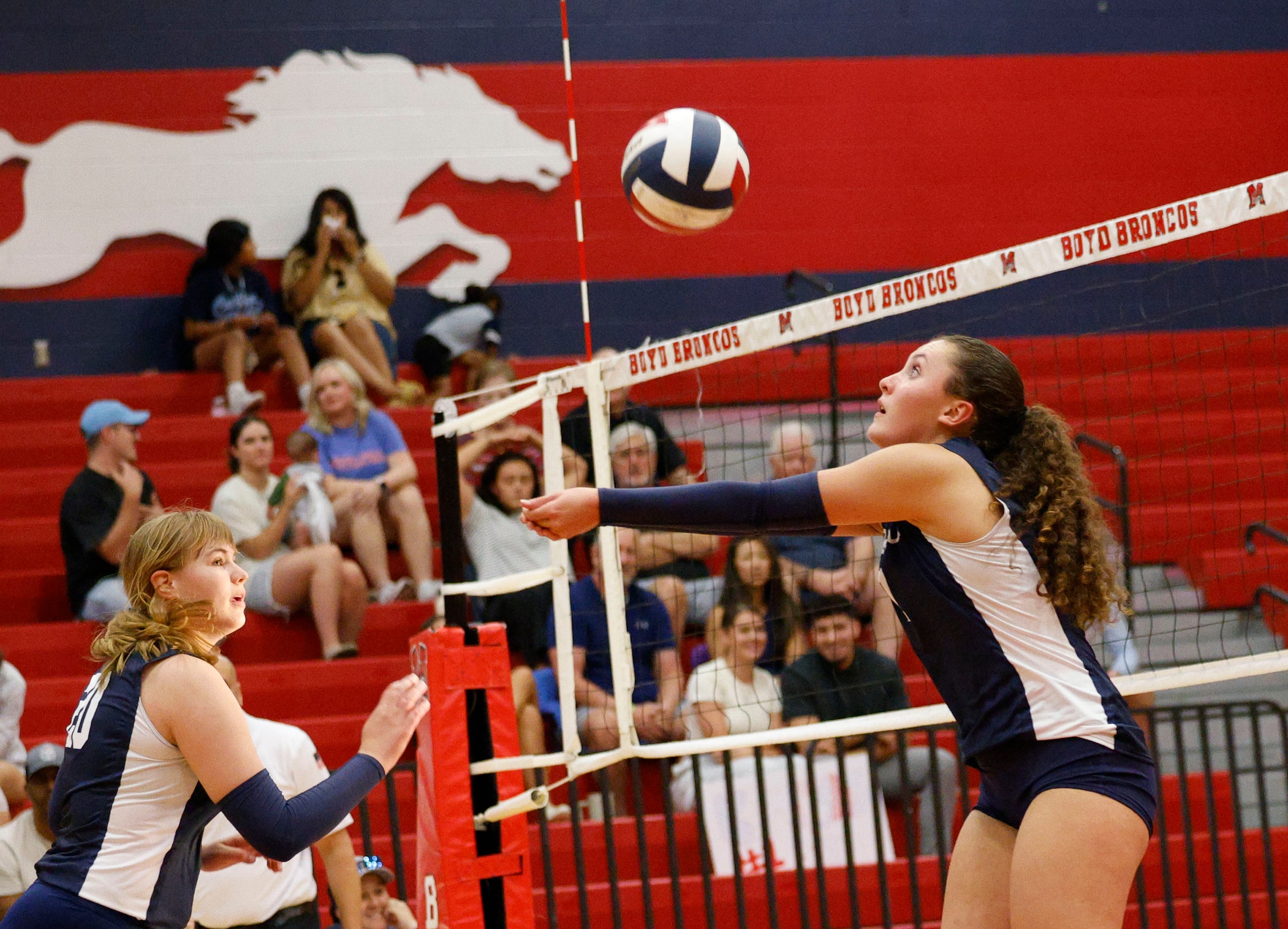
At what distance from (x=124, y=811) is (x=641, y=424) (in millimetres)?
4946

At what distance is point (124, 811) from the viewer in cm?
286

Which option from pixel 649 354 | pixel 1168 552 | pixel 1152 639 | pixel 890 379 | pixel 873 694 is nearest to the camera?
pixel 890 379

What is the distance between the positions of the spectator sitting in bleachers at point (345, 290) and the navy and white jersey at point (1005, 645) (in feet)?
22.3

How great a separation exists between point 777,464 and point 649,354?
109 inches

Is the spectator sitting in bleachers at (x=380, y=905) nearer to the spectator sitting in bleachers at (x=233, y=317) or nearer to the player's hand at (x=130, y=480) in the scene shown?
the player's hand at (x=130, y=480)

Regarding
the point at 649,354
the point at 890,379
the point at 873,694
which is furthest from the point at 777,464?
the point at 890,379

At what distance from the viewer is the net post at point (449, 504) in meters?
4.43

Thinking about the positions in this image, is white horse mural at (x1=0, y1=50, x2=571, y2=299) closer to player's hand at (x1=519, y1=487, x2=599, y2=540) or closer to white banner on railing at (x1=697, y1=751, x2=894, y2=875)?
white banner on railing at (x1=697, y1=751, x2=894, y2=875)

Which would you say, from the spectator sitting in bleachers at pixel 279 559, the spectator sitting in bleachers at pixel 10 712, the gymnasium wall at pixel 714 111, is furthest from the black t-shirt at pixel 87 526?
the gymnasium wall at pixel 714 111

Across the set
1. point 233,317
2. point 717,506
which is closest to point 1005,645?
point 717,506

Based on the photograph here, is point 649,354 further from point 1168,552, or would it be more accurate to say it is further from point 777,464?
point 1168,552

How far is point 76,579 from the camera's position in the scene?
24.6ft

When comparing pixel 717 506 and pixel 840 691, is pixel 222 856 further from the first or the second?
pixel 840 691

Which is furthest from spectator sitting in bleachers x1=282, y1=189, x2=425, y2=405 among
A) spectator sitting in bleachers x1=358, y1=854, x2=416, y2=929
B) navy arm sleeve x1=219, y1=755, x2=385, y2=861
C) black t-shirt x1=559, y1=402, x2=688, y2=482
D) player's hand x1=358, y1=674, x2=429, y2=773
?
navy arm sleeve x1=219, y1=755, x2=385, y2=861
